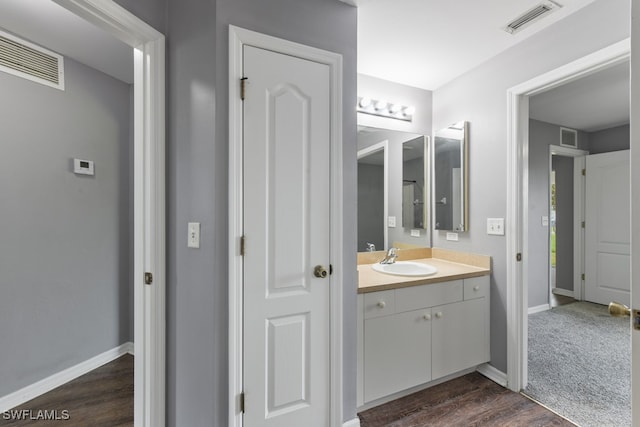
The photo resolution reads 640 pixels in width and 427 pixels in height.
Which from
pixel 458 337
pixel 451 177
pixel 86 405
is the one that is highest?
pixel 451 177

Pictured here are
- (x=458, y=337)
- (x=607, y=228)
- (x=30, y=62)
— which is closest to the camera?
(x=30, y=62)

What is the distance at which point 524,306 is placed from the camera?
2.20m

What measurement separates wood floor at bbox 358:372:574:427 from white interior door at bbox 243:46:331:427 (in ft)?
1.75

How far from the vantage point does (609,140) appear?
4145mm

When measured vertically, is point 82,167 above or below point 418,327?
above

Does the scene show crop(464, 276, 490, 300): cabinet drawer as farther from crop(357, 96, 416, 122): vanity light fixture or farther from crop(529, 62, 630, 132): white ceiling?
crop(529, 62, 630, 132): white ceiling

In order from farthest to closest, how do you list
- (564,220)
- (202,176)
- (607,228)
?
(564,220) < (607,228) < (202,176)

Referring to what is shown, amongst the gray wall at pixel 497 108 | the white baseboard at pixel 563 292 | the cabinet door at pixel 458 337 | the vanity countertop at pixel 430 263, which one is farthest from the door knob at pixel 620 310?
the white baseboard at pixel 563 292

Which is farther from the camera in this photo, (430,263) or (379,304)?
(430,263)

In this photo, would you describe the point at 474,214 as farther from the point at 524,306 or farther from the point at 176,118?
the point at 176,118

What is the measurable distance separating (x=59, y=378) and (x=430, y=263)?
9.62 ft

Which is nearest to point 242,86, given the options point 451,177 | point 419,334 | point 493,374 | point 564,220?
point 419,334

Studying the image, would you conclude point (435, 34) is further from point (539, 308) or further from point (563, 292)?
point (563, 292)

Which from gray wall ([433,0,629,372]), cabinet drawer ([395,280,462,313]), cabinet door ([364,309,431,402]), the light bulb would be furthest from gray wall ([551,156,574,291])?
cabinet door ([364,309,431,402])
